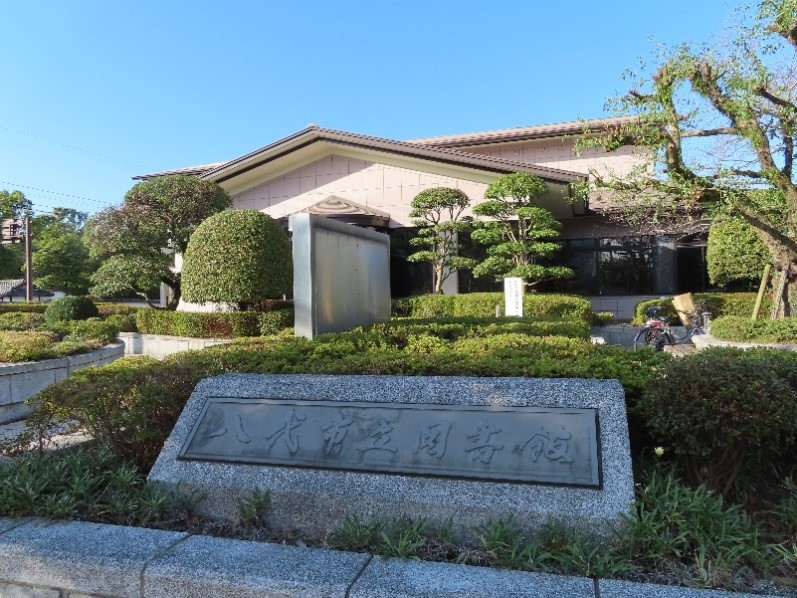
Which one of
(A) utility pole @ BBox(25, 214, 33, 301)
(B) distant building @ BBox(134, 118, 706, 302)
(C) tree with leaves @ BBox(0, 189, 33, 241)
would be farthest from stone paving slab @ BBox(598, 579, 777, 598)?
(C) tree with leaves @ BBox(0, 189, 33, 241)

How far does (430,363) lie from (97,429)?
2504 mm

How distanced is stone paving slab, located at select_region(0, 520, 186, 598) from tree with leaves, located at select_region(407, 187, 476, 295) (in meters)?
13.6

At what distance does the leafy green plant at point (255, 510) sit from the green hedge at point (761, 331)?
964 cm

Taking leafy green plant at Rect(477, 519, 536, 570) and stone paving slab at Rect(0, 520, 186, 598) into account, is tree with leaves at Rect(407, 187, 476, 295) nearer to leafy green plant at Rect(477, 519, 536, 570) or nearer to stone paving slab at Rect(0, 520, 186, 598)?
leafy green plant at Rect(477, 519, 536, 570)

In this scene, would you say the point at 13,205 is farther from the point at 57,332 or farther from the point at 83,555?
the point at 83,555

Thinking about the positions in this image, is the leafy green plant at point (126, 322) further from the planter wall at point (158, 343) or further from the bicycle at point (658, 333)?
the bicycle at point (658, 333)

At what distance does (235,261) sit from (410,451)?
413 inches

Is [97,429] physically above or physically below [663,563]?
above

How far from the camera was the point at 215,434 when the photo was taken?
12.6ft

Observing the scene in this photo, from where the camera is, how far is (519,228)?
15.7m

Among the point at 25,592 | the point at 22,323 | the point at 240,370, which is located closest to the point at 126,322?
the point at 22,323

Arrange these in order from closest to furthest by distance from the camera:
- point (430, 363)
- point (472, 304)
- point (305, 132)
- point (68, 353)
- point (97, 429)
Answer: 1. point (97, 429)
2. point (430, 363)
3. point (68, 353)
4. point (472, 304)
5. point (305, 132)

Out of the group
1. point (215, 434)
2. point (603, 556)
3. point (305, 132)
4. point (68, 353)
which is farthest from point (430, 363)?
point (305, 132)

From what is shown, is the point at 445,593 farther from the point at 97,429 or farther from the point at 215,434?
the point at 97,429
